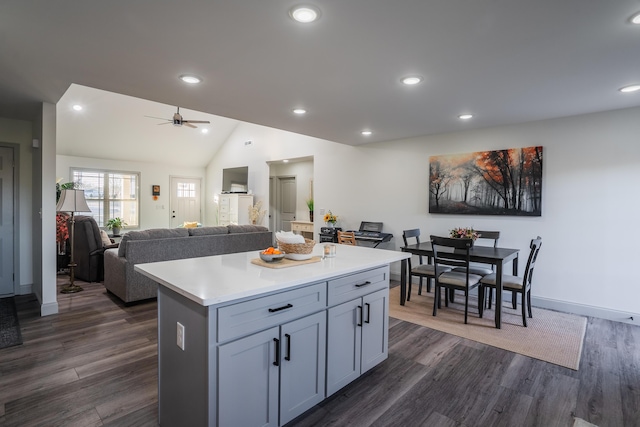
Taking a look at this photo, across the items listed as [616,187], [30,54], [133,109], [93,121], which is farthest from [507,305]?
[93,121]

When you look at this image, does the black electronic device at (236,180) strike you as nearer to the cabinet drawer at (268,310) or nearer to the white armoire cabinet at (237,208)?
the white armoire cabinet at (237,208)

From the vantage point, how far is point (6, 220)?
4359 millimetres

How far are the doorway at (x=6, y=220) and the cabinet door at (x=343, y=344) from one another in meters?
4.83

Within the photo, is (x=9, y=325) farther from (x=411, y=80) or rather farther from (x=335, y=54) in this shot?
(x=411, y=80)

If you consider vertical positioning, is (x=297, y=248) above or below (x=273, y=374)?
above

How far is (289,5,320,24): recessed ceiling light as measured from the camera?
174 centimetres

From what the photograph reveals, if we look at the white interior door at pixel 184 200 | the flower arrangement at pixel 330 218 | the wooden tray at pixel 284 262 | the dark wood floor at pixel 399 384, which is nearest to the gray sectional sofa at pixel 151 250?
the dark wood floor at pixel 399 384

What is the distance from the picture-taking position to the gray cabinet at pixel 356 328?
2152 mm

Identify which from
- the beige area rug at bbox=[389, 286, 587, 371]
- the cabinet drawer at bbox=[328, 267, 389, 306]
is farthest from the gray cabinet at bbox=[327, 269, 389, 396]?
the beige area rug at bbox=[389, 286, 587, 371]

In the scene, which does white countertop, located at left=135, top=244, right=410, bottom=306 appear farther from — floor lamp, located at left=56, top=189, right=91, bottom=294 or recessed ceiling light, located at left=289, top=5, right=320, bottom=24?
floor lamp, located at left=56, top=189, right=91, bottom=294

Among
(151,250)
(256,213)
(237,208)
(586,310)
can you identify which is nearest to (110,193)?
(237,208)

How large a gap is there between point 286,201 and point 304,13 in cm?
722

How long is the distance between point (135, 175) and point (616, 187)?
10261 millimetres

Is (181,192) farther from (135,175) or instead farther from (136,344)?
(136,344)
